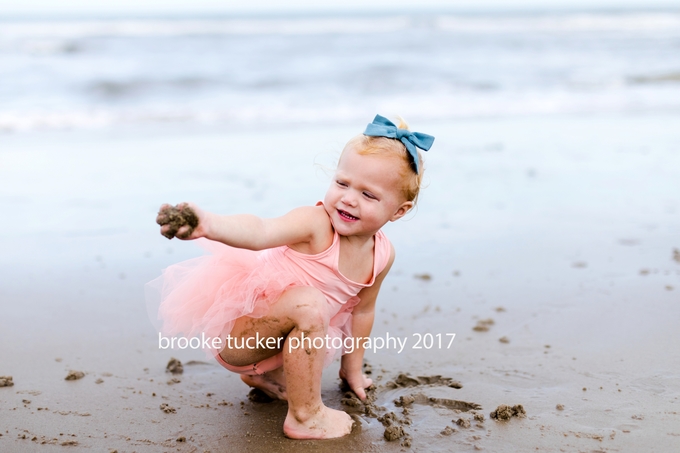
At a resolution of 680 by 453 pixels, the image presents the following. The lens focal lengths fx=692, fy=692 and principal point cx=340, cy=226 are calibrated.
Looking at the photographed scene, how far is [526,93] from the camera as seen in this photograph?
500 inches

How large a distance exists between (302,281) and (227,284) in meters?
0.29

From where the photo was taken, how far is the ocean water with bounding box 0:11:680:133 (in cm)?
1059

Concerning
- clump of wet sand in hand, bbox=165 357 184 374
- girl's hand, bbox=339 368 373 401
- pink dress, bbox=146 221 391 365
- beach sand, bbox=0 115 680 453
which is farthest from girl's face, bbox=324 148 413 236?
clump of wet sand in hand, bbox=165 357 184 374

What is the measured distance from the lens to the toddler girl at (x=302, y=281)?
2584mm

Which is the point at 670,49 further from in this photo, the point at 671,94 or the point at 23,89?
the point at 23,89

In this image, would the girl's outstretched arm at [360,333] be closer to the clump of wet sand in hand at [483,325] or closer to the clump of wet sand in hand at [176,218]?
the clump of wet sand in hand at [483,325]

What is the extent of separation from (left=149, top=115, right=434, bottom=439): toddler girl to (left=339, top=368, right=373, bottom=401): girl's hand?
0.18 m

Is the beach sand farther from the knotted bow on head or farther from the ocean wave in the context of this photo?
the ocean wave

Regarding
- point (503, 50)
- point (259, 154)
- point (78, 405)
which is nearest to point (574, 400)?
point (78, 405)

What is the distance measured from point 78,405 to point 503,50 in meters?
18.5

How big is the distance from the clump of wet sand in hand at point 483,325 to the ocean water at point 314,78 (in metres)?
6.38

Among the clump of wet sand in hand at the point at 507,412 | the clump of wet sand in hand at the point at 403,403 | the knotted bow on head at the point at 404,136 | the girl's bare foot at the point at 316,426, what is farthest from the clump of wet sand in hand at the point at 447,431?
the knotted bow on head at the point at 404,136

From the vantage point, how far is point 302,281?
Answer: 2.72 meters

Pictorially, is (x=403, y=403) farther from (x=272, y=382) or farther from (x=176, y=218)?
(x=176, y=218)
